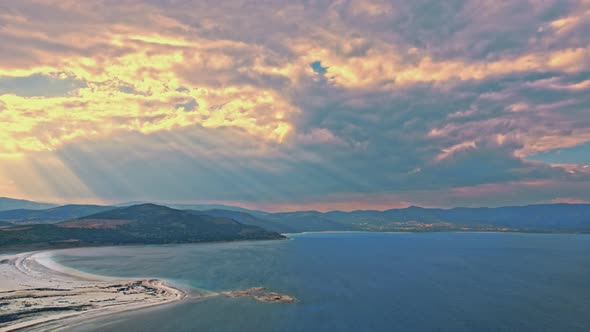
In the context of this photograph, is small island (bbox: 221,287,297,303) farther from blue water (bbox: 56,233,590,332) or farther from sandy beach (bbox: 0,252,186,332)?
sandy beach (bbox: 0,252,186,332)

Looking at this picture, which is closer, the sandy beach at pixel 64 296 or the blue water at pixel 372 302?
the sandy beach at pixel 64 296

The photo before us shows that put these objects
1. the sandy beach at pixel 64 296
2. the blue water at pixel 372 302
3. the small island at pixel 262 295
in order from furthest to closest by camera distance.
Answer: the small island at pixel 262 295 < the blue water at pixel 372 302 < the sandy beach at pixel 64 296

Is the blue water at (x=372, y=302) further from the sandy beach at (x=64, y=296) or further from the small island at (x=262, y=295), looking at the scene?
the sandy beach at (x=64, y=296)

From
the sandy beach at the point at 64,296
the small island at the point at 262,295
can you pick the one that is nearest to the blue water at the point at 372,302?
the small island at the point at 262,295

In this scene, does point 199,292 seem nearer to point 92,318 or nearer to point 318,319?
point 92,318

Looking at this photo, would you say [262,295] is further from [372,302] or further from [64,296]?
[64,296]

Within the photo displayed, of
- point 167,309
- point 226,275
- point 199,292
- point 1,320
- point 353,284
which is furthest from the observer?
point 226,275

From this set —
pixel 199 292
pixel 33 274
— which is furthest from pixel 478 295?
pixel 33 274

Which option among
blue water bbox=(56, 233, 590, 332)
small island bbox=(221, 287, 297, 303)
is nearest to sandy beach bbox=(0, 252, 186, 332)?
blue water bbox=(56, 233, 590, 332)
